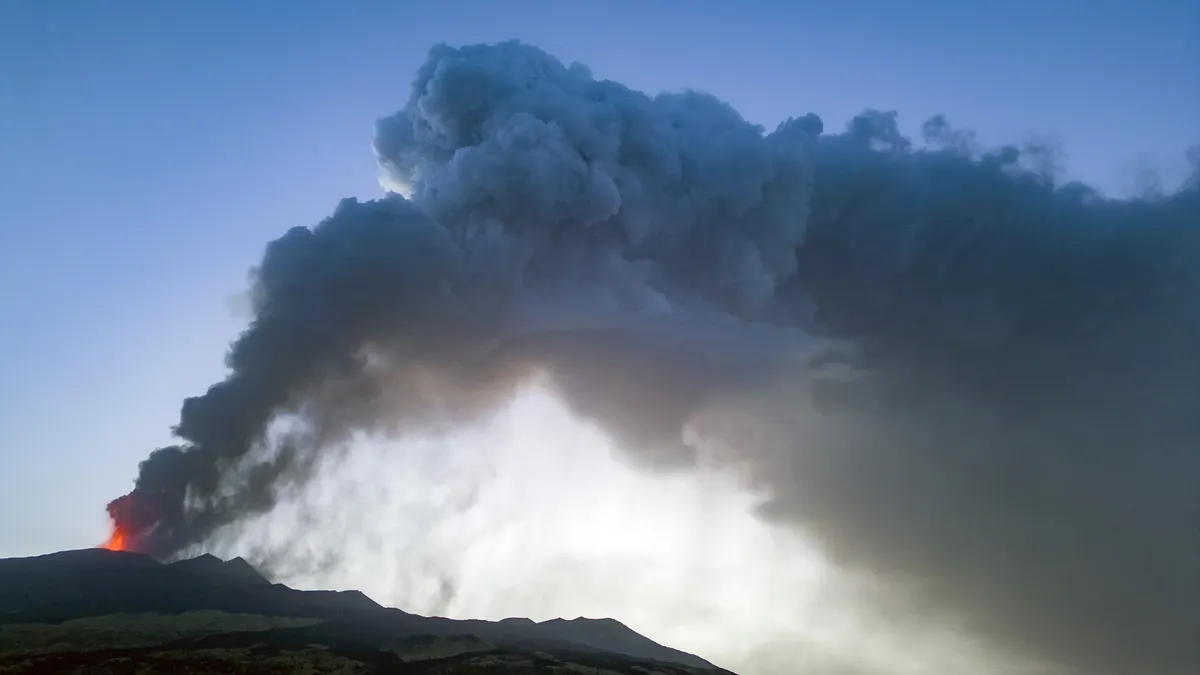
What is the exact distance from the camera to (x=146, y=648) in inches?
3191

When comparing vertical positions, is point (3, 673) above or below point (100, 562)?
below

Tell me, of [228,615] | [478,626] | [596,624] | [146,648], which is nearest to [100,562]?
[228,615]

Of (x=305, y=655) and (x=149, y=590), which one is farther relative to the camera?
(x=149, y=590)

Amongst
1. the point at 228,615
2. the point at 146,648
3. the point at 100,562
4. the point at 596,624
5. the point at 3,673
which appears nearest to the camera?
the point at 3,673

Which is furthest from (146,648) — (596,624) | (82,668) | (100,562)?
(596,624)

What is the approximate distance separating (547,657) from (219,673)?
1542 inches

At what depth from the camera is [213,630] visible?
92.2 m

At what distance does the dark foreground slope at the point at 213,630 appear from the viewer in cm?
7844

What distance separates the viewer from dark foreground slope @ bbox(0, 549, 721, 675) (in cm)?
7844

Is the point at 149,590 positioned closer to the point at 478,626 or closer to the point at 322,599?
the point at 322,599

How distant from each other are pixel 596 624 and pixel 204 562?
85.3 metres

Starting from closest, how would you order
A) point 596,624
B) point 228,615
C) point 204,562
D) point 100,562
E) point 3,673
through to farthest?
1. point 3,673
2. point 228,615
3. point 100,562
4. point 204,562
5. point 596,624

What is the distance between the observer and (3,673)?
69500 millimetres

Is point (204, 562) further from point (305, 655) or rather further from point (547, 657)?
point (547, 657)
